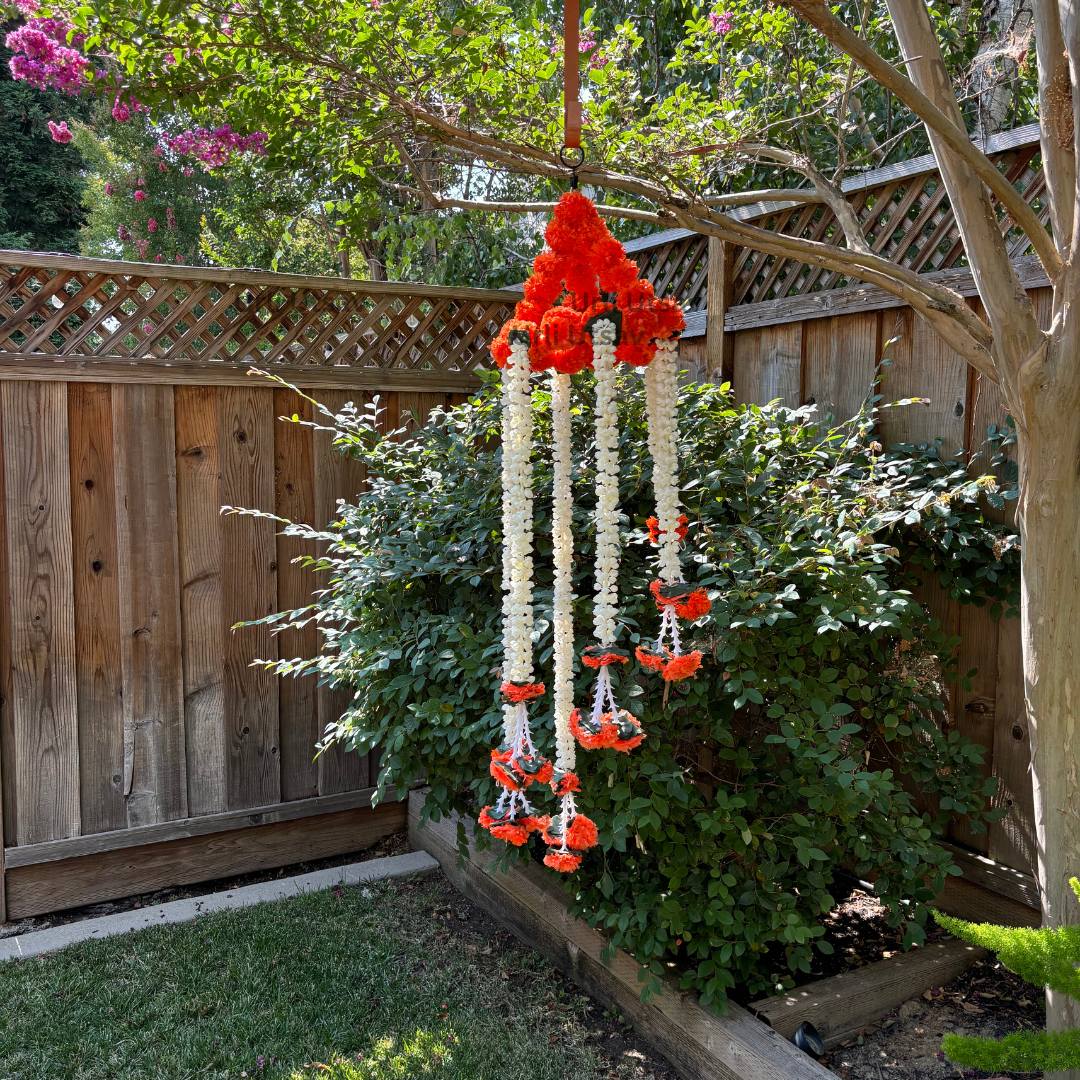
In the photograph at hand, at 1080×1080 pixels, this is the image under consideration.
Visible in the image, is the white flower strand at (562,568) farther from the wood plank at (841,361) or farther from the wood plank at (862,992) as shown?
the wood plank at (841,361)

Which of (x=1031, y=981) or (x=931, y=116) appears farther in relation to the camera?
(x=931, y=116)

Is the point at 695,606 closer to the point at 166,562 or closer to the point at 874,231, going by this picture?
the point at 874,231

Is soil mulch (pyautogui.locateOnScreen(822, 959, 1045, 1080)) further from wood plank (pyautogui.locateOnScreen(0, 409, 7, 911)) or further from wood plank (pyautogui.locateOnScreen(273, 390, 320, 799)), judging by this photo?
wood plank (pyautogui.locateOnScreen(0, 409, 7, 911))

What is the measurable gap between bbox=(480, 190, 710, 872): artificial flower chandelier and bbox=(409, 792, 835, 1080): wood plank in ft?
2.32

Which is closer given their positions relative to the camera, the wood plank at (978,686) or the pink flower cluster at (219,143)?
the wood plank at (978,686)

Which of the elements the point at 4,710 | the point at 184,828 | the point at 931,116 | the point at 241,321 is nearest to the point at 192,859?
the point at 184,828

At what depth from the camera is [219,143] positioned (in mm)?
4324

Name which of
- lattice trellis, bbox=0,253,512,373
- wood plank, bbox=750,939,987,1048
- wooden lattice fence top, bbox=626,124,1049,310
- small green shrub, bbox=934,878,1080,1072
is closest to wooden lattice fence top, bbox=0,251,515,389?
lattice trellis, bbox=0,253,512,373

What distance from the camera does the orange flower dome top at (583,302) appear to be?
1.64m

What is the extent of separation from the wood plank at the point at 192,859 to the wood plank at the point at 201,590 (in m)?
0.17

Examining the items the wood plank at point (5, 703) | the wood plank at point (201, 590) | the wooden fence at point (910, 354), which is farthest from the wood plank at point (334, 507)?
the wooden fence at point (910, 354)

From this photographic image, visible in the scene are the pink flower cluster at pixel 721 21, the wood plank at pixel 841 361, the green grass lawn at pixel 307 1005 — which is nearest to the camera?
the green grass lawn at pixel 307 1005

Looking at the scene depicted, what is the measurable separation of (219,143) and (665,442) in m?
3.53

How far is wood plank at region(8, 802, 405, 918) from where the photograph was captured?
3.15 meters
